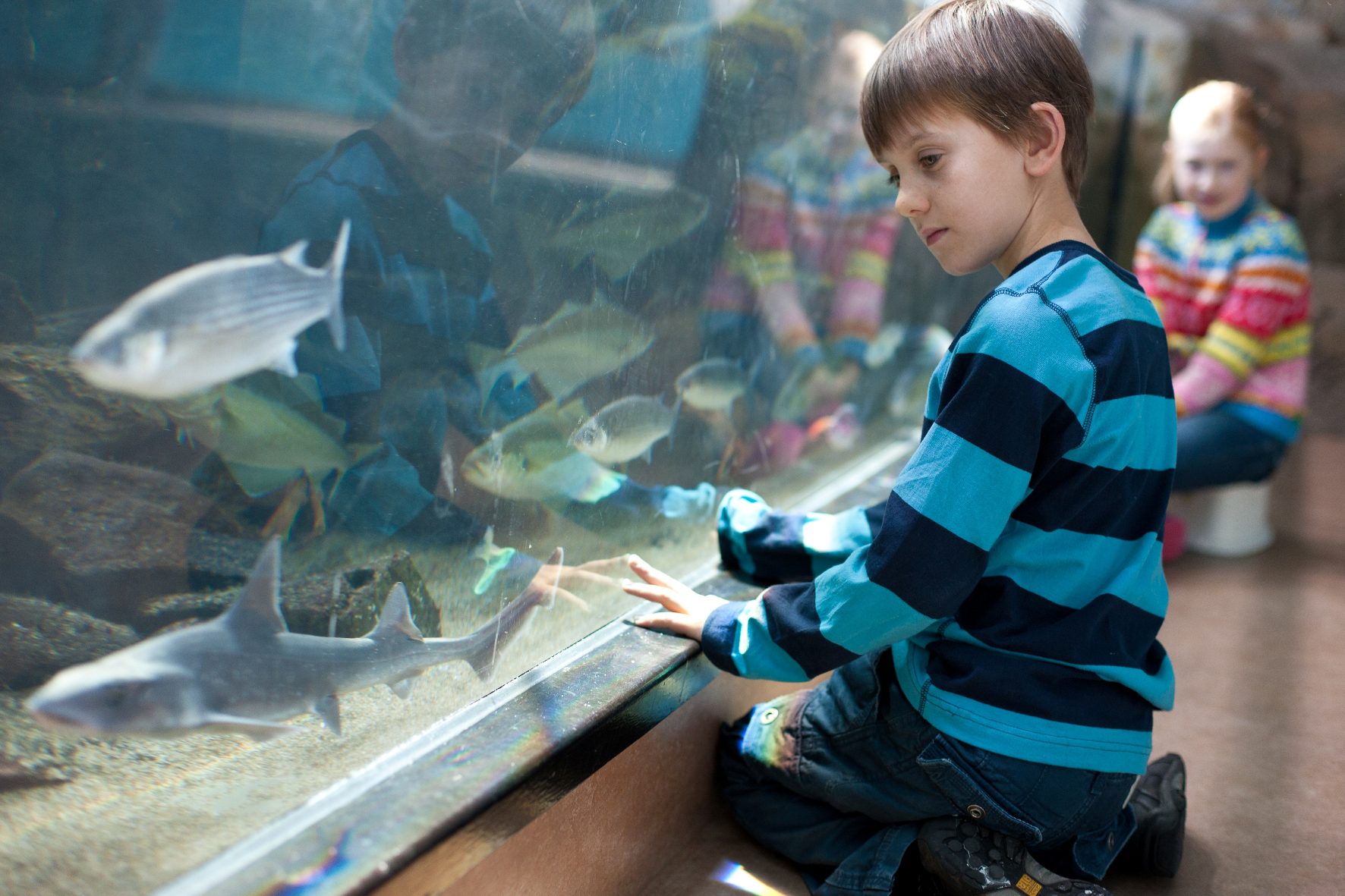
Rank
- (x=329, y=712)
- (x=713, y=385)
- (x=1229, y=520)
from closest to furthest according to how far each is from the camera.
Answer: (x=329, y=712)
(x=713, y=385)
(x=1229, y=520)

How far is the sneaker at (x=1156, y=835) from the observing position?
1.44 meters

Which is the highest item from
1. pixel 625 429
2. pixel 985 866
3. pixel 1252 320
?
pixel 1252 320

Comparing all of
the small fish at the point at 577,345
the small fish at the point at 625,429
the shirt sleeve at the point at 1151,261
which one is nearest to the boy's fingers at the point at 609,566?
the small fish at the point at 625,429

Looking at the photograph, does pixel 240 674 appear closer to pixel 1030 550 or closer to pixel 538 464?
pixel 538 464

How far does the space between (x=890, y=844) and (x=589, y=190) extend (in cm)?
90

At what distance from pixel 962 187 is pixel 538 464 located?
0.60 metres

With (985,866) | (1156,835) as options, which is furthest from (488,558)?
(1156,835)

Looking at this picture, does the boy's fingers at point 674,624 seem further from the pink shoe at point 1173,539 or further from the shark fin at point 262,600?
the pink shoe at point 1173,539

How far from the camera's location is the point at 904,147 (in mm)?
1257

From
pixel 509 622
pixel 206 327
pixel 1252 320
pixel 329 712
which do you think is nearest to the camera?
pixel 206 327

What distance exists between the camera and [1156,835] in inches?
56.7

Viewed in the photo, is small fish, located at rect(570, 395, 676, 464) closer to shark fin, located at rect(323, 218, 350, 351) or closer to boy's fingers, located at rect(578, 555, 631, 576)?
boy's fingers, located at rect(578, 555, 631, 576)

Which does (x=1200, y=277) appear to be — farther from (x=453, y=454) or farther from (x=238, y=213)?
(x=238, y=213)

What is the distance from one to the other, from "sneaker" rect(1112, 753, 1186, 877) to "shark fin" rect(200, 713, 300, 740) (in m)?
1.08
